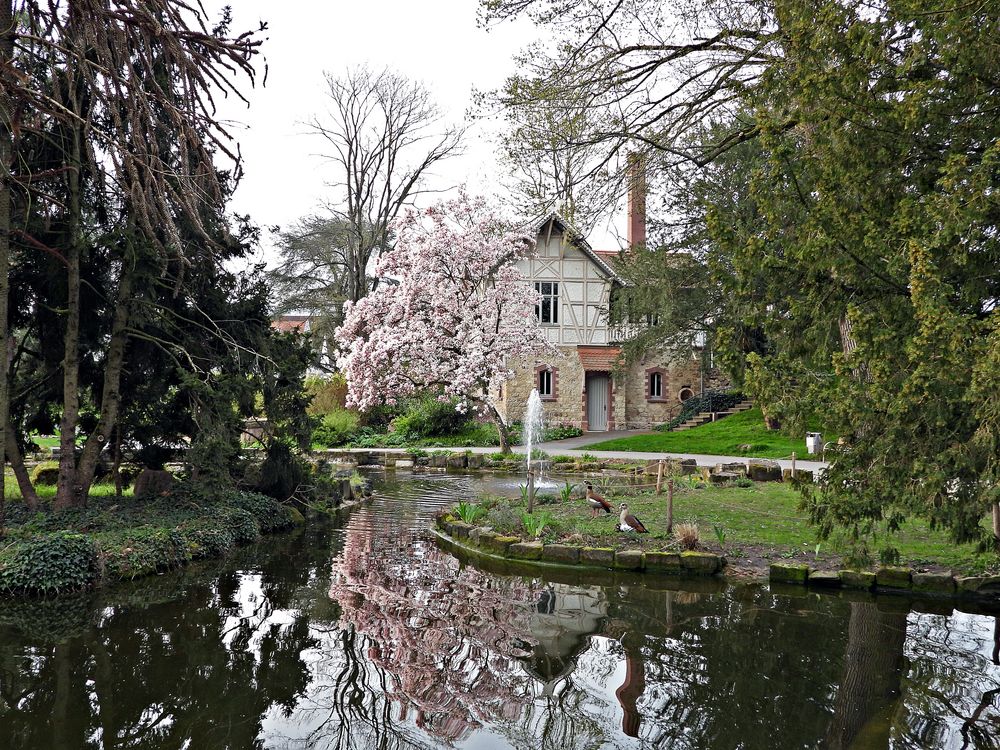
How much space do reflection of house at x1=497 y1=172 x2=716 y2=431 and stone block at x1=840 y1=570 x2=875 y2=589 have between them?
69.0 ft

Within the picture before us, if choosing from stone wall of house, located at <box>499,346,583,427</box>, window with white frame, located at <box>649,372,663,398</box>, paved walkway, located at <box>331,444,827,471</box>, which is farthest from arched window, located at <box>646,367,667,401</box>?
paved walkway, located at <box>331,444,827,471</box>

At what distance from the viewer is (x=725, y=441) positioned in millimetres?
24625

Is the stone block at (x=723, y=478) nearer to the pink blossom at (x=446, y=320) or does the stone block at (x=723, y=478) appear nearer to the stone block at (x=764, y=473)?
the stone block at (x=764, y=473)

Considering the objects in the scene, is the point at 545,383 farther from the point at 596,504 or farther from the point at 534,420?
the point at 596,504

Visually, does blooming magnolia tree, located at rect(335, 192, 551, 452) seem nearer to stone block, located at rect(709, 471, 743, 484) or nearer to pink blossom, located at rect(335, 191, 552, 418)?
pink blossom, located at rect(335, 191, 552, 418)

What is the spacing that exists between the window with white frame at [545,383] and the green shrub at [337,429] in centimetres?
754

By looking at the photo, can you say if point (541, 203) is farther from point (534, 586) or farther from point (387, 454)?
point (387, 454)

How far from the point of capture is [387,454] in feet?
78.2

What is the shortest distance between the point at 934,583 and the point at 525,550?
484cm

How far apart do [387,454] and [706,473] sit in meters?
10.7

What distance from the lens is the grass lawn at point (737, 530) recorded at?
911cm

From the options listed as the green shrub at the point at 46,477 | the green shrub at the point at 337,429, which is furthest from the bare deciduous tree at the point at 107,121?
the green shrub at the point at 337,429

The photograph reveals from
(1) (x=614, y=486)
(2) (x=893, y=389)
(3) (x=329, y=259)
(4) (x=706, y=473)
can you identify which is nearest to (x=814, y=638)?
(2) (x=893, y=389)

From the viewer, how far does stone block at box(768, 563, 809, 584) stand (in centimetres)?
859
